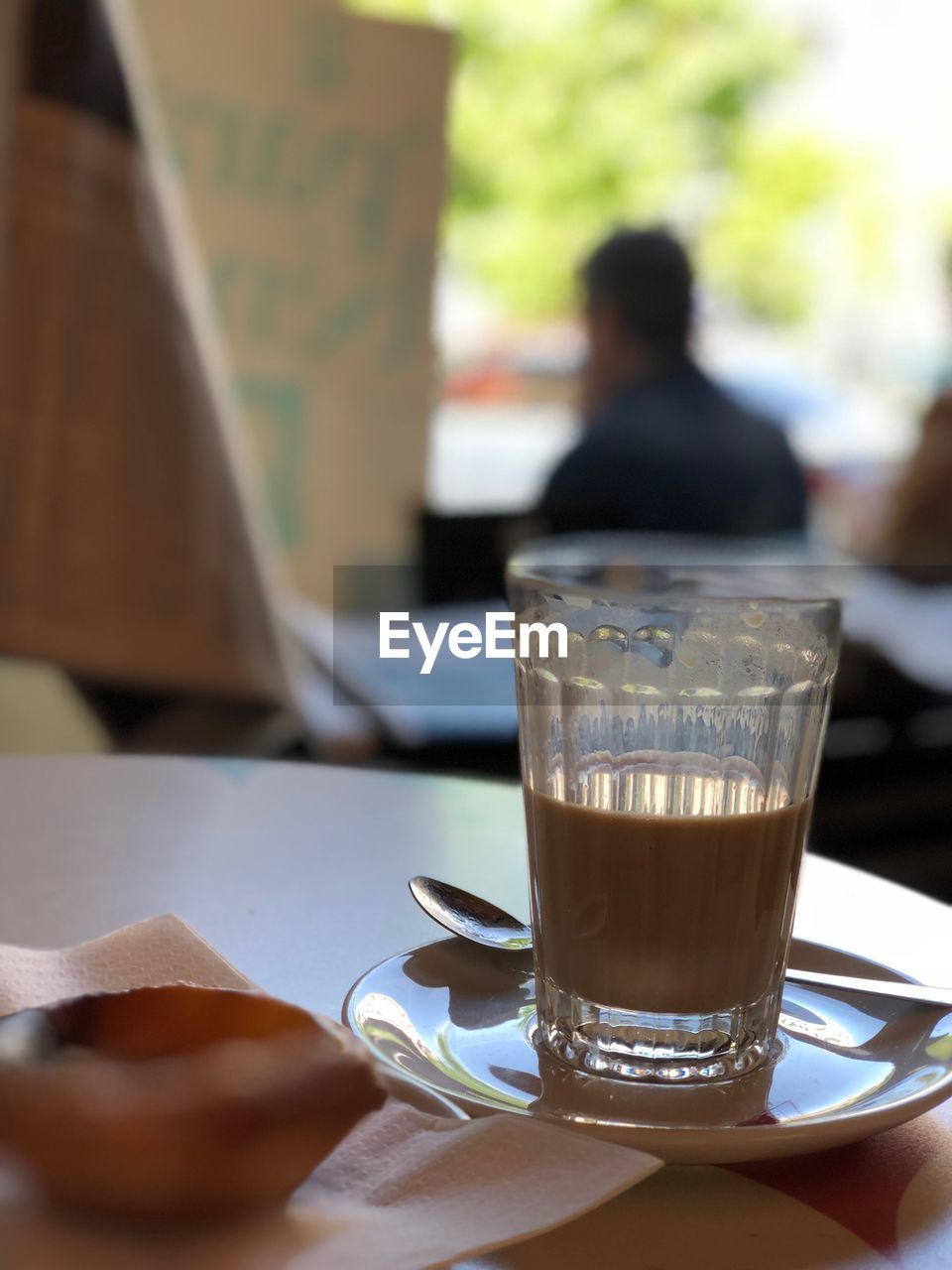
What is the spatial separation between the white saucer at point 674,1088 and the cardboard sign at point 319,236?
2.74 meters

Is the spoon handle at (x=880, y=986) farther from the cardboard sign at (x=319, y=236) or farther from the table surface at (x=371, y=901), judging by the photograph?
the cardboard sign at (x=319, y=236)

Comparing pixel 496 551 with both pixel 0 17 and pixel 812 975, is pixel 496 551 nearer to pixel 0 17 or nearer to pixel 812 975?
pixel 0 17

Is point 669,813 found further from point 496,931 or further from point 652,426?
point 652,426

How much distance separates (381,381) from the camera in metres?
3.19

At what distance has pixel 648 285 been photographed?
2.66 m

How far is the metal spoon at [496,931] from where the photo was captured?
1.46ft

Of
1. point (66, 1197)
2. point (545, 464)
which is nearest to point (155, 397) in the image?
point (66, 1197)

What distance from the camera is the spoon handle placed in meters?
0.44

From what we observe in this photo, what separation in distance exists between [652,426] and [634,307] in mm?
234

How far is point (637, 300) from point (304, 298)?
810 millimetres

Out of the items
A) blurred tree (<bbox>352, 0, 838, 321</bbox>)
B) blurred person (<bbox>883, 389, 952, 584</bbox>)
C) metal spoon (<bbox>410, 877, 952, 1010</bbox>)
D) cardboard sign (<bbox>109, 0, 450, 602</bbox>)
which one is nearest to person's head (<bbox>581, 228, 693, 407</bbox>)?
cardboard sign (<bbox>109, 0, 450, 602</bbox>)

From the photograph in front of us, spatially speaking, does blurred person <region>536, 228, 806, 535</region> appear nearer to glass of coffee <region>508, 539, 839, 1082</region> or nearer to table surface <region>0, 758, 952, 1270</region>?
table surface <region>0, 758, 952, 1270</region>

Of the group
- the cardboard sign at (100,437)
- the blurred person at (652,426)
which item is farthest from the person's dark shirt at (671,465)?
the cardboard sign at (100,437)

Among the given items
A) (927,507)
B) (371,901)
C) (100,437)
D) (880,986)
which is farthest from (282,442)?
(880,986)
